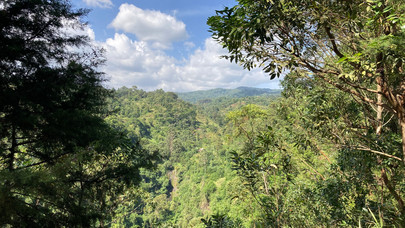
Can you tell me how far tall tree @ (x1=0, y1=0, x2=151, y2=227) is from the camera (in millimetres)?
2906

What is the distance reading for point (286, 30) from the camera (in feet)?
7.12

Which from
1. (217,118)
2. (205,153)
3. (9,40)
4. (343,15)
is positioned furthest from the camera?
(217,118)

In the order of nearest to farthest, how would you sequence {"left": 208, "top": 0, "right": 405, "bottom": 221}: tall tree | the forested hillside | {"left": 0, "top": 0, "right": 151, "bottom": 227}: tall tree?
{"left": 208, "top": 0, "right": 405, "bottom": 221}: tall tree, {"left": 0, "top": 0, "right": 151, "bottom": 227}: tall tree, the forested hillside

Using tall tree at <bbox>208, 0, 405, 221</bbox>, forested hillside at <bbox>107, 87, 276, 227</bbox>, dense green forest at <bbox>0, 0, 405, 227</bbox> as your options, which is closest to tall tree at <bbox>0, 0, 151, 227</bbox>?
dense green forest at <bbox>0, 0, 405, 227</bbox>

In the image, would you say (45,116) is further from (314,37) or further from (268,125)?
(314,37)

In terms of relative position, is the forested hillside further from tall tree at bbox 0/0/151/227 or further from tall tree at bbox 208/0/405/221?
tall tree at bbox 208/0/405/221

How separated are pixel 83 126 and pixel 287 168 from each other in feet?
13.1

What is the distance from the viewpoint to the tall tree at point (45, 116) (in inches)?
114

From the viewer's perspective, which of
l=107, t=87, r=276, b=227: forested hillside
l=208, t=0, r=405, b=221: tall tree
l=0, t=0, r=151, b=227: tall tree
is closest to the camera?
l=208, t=0, r=405, b=221: tall tree

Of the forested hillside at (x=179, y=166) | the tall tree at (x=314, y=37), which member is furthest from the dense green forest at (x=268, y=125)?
the forested hillside at (x=179, y=166)

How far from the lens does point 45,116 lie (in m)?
3.68

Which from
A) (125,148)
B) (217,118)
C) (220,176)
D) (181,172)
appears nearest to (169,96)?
(217,118)

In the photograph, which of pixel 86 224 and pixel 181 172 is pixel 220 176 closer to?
pixel 181 172

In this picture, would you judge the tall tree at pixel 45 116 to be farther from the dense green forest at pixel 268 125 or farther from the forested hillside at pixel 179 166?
the forested hillside at pixel 179 166
